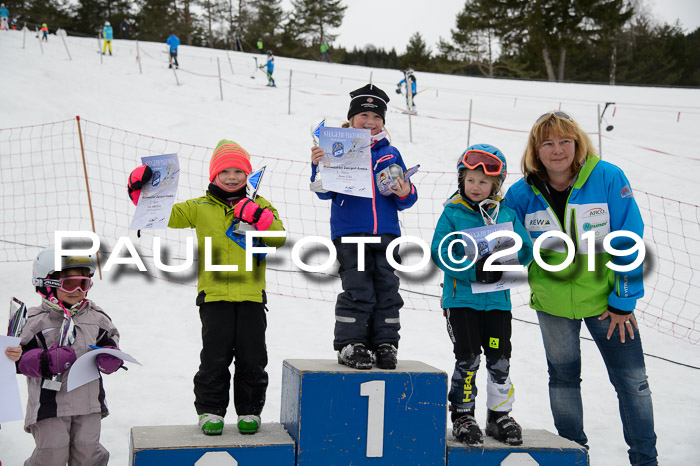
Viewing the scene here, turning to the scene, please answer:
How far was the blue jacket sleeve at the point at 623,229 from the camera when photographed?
121 inches

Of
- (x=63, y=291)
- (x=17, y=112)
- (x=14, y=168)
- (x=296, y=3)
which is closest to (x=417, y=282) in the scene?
(x=63, y=291)

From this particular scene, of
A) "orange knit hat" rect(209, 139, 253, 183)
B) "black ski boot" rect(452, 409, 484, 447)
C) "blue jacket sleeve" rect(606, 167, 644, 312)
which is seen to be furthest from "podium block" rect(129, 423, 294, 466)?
"blue jacket sleeve" rect(606, 167, 644, 312)

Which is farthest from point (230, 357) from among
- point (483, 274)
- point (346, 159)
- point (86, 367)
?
A: point (483, 274)

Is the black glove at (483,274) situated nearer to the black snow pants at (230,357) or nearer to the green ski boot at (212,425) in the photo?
the black snow pants at (230,357)

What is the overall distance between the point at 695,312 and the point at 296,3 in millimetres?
36659

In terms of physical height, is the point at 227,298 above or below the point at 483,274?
below

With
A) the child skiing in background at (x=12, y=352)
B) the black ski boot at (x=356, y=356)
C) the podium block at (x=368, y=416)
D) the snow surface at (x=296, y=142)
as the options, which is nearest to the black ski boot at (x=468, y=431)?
the podium block at (x=368, y=416)

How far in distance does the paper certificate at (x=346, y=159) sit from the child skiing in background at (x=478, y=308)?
475 millimetres

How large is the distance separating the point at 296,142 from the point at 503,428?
1079cm

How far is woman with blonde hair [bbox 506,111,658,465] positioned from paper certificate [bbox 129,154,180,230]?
1795mm

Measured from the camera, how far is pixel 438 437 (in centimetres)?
296

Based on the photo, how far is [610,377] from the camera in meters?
3.22

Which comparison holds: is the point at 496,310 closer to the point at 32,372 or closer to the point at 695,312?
the point at 32,372

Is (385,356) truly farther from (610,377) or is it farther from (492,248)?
(610,377)
